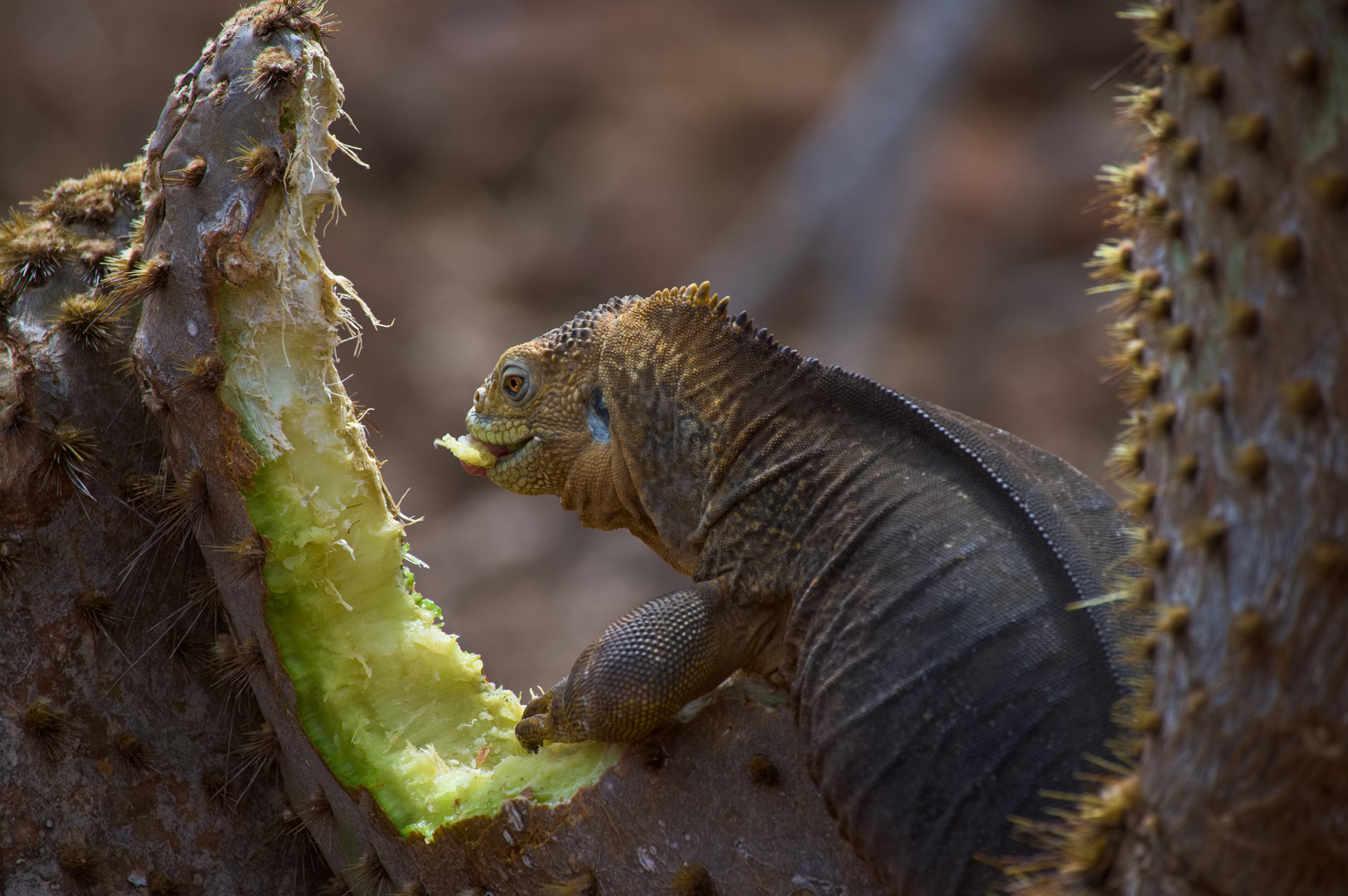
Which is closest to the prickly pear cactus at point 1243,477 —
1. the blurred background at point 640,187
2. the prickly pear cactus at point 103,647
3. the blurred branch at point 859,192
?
the prickly pear cactus at point 103,647

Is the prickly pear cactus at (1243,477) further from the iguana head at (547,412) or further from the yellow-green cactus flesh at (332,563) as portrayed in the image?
the iguana head at (547,412)

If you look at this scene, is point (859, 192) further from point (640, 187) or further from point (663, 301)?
point (663, 301)

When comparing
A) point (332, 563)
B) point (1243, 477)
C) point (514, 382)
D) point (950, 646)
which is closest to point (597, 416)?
point (514, 382)

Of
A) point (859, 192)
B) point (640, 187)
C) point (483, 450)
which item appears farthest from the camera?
point (640, 187)

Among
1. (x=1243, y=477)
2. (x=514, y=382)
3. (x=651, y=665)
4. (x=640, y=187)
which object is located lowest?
(x=651, y=665)

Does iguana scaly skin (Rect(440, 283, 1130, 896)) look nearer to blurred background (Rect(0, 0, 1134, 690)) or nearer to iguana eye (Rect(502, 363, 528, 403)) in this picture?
iguana eye (Rect(502, 363, 528, 403))

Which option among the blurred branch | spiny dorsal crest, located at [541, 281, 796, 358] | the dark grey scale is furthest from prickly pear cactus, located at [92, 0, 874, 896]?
the blurred branch

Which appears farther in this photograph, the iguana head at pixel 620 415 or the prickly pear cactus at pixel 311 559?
the iguana head at pixel 620 415
